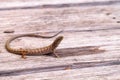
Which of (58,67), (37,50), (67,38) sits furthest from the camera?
(67,38)

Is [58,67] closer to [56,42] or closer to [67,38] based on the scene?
[56,42]

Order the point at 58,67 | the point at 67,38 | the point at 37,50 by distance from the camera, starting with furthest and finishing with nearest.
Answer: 1. the point at 67,38
2. the point at 37,50
3. the point at 58,67

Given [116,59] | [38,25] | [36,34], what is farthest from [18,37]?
[116,59]

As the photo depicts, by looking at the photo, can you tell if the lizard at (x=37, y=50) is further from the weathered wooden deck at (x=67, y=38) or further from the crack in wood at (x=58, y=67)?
the crack in wood at (x=58, y=67)

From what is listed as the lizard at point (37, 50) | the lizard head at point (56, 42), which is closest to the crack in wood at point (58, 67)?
the lizard at point (37, 50)

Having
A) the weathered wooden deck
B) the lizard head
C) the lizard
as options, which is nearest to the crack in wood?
the weathered wooden deck

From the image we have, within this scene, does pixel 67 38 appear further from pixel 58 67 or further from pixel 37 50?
pixel 58 67

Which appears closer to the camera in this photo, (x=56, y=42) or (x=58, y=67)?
(x=58, y=67)

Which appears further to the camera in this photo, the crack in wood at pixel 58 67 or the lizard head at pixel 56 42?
the lizard head at pixel 56 42

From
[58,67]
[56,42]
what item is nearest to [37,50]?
[56,42]
